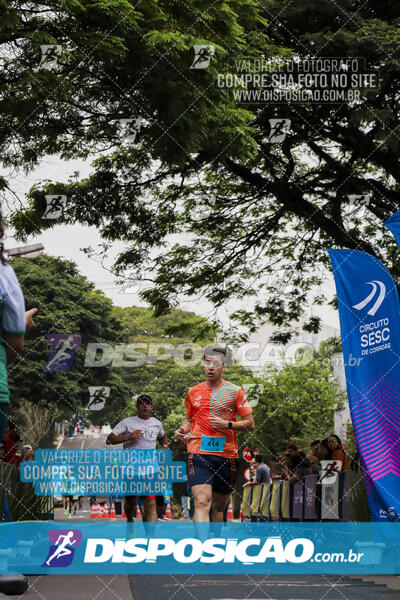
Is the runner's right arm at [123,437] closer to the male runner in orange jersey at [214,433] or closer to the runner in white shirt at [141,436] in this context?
the runner in white shirt at [141,436]

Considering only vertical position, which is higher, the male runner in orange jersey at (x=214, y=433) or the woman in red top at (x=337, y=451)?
the male runner in orange jersey at (x=214, y=433)

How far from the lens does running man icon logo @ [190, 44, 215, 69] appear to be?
9.33 metres

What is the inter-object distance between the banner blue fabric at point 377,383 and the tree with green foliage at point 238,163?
279 cm

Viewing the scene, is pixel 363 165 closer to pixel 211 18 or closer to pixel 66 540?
pixel 211 18

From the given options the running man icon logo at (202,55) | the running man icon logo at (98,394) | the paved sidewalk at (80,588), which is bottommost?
the running man icon logo at (98,394)

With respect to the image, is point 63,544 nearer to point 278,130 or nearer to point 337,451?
point 337,451

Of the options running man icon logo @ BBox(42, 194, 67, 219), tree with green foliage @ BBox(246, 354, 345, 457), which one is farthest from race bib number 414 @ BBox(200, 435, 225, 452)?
tree with green foliage @ BBox(246, 354, 345, 457)

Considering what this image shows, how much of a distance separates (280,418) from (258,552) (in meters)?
34.0

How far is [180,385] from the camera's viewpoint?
5406 cm

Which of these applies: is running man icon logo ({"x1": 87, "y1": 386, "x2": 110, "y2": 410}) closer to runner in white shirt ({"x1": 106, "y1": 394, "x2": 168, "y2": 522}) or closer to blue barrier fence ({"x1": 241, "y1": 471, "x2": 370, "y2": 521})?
blue barrier fence ({"x1": 241, "y1": 471, "x2": 370, "y2": 521})

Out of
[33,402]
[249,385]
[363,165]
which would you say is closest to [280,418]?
[249,385]

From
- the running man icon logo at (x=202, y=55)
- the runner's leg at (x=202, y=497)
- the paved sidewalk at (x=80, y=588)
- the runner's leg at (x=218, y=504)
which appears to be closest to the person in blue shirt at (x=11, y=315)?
the paved sidewalk at (x=80, y=588)

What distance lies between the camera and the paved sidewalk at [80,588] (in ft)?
19.6

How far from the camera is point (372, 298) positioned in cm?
789
